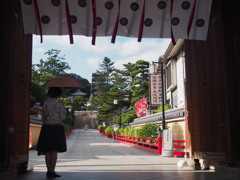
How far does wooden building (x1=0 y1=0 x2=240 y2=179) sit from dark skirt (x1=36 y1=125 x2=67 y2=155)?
0.49 metres

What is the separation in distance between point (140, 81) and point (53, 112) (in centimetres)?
3140

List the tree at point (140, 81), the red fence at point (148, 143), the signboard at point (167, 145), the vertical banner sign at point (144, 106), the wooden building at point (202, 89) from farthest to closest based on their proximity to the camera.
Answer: the tree at point (140, 81)
the vertical banner sign at point (144, 106)
the red fence at point (148, 143)
the signboard at point (167, 145)
the wooden building at point (202, 89)

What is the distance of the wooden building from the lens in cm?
454

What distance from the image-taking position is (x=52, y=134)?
16.6 feet

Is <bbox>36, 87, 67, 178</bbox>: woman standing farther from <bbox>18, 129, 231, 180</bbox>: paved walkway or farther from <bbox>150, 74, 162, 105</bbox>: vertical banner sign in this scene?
<bbox>150, 74, 162, 105</bbox>: vertical banner sign

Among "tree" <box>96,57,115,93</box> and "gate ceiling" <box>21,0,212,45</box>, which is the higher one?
"tree" <box>96,57,115,93</box>

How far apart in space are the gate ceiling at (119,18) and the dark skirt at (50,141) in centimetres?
180

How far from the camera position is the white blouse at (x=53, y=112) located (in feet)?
16.9

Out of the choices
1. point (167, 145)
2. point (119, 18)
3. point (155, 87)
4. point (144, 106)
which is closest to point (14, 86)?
point (119, 18)

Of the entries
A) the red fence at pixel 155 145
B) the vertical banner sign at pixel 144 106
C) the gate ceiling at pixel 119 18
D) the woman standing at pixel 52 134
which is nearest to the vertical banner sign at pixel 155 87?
the vertical banner sign at pixel 144 106

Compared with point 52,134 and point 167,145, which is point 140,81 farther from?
point 52,134

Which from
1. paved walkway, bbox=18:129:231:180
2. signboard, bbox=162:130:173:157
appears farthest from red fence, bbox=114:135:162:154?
paved walkway, bbox=18:129:231:180

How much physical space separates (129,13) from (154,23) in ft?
1.82

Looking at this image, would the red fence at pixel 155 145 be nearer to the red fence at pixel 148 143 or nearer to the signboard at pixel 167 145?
the red fence at pixel 148 143
